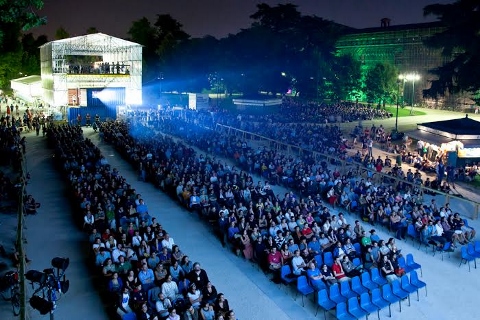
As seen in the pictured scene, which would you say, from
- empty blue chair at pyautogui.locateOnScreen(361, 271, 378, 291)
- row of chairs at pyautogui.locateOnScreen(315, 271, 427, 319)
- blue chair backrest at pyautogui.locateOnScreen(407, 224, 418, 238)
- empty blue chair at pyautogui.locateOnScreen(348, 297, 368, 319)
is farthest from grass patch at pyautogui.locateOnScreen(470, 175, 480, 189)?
empty blue chair at pyautogui.locateOnScreen(348, 297, 368, 319)

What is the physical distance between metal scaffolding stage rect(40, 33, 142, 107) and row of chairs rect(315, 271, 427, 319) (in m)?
38.4

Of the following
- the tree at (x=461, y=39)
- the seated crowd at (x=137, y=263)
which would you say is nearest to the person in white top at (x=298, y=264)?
the seated crowd at (x=137, y=263)

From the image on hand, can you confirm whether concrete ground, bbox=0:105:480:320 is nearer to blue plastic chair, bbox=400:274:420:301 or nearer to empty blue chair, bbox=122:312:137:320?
blue plastic chair, bbox=400:274:420:301

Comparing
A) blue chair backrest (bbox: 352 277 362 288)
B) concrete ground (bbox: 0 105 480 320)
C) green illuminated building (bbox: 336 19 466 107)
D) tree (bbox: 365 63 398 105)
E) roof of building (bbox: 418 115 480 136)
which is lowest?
concrete ground (bbox: 0 105 480 320)

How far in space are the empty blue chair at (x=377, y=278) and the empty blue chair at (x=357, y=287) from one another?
0.45 meters

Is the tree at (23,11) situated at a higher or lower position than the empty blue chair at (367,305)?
higher

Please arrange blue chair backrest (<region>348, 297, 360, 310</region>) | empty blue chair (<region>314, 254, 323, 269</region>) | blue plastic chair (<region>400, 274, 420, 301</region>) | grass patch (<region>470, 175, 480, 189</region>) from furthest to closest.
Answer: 1. grass patch (<region>470, 175, 480, 189</region>)
2. empty blue chair (<region>314, 254, 323, 269</region>)
3. blue plastic chair (<region>400, 274, 420, 301</region>)
4. blue chair backrest (<region>348, 297, 360, 310</region>)

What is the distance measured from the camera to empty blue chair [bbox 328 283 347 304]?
9.91 m

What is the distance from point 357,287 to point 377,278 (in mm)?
701

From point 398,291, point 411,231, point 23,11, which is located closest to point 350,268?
point 398,291

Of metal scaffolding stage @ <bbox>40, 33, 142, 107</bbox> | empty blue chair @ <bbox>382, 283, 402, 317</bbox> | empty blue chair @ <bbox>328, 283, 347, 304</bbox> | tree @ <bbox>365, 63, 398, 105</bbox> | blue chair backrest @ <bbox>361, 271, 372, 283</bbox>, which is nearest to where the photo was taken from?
empty blue chair @ <bbox>328, 283, 347, 304</bbox>

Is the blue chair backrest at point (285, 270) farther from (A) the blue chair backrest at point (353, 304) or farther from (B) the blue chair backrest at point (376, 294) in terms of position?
(B) the blue chair backrest at point (376, 294)

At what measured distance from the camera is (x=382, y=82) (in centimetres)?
5931

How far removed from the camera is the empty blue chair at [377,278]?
1069 cm
